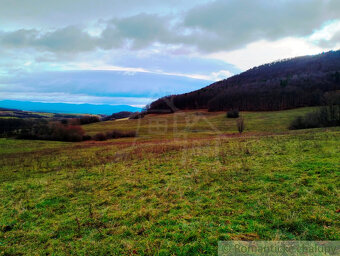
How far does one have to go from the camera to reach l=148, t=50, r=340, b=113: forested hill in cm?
10212

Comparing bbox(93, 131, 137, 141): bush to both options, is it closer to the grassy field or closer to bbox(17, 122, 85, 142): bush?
bbox(17, 122, 85, 142): bush

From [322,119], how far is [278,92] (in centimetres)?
8030

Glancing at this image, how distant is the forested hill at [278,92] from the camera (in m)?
102

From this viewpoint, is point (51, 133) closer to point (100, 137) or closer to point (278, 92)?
point (100, 137)

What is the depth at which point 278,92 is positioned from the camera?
111 m

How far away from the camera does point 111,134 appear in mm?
55688

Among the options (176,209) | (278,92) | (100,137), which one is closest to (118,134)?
(100,137)

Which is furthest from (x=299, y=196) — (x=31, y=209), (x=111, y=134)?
(x=111, y=134)

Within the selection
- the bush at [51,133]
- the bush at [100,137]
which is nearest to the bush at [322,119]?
the bush at [100,137]

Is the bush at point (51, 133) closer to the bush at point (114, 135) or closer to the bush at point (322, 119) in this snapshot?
the bush at point (114, 135)

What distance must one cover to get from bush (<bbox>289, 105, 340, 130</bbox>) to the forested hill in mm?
39113

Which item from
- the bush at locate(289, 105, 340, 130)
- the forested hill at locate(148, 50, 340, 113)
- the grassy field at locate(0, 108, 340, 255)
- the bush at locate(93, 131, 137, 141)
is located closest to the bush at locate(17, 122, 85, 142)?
the bush at locate(93, 131, 137, 141)

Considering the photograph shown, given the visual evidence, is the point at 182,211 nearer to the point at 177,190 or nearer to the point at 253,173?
the point at 177,190

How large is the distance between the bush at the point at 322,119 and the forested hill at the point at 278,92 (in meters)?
39.1
